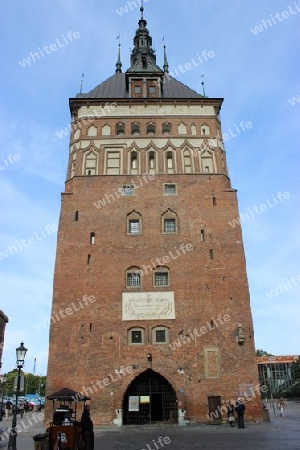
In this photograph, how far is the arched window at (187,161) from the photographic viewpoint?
2633 centimetres

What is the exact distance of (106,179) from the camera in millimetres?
25703

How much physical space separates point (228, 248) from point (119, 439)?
1234cm

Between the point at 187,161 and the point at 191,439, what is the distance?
17.0m

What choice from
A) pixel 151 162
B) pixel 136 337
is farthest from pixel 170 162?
pixel 136 337

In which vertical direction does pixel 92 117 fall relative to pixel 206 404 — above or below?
above

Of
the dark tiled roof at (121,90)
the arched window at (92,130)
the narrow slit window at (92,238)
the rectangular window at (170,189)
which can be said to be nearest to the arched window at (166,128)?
the dark tiled roof at (121,90)

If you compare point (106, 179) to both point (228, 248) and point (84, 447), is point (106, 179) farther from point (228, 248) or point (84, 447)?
point (84, 447)

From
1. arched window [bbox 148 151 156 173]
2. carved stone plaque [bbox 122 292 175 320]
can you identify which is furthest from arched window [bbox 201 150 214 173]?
carved stone plaque [bbox 122 292 175 320]

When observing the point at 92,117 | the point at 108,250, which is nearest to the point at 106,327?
the point at 108,250

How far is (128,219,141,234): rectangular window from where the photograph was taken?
2431 centimetres

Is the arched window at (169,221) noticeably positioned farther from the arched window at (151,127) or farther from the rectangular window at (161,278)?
the arched window at (151,127)

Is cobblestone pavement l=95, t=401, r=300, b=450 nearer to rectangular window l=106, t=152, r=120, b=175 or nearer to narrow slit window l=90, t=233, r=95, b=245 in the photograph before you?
narrow slit window l=90, t=233, r=95, b=245

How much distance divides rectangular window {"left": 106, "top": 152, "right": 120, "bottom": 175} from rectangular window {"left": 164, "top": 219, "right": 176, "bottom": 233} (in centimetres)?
464

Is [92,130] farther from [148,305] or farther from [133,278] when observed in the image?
[148,305]
